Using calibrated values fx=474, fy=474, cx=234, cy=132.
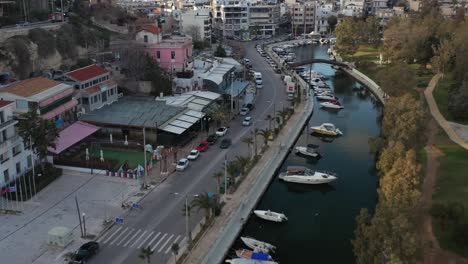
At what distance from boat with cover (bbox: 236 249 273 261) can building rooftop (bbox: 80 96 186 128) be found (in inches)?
640

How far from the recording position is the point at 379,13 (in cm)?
11944

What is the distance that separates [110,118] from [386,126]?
2238 centimetres

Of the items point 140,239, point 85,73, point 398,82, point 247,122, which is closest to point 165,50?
point 85,73

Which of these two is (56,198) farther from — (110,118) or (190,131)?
(190,131)

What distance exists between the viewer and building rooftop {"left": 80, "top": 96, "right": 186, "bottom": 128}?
129 ft

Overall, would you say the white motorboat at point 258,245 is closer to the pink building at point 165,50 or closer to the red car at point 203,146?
the red car at point 203,146

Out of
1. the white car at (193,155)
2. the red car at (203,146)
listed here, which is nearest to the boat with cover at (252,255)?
the white car at (193,155)

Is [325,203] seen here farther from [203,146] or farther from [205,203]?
[203,146]

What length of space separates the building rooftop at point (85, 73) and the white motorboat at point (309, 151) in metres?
20.1

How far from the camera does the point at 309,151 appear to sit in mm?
40219

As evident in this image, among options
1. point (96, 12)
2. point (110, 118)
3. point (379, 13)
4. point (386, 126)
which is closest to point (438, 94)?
point (386, 126)

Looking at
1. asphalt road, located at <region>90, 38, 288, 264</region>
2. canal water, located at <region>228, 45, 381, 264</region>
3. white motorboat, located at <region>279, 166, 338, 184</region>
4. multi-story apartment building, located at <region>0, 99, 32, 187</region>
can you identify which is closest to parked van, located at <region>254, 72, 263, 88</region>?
canal water, located at <region>228, 45, 381, 264</region>

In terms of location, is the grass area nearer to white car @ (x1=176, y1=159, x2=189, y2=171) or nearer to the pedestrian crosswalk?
the pedestrian crosswalk

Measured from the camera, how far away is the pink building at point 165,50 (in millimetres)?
54344
